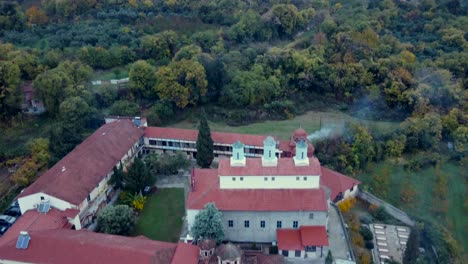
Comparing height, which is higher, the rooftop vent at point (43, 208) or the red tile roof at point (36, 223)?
the rooftop vent at point (43, 208)

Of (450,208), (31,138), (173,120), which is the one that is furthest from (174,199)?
(450,208)

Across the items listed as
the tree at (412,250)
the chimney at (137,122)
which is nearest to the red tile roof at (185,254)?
the tree at (412,250)

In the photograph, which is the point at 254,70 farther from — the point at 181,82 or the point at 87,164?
the point at 87,164

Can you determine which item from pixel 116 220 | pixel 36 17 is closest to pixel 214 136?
pixel 116 220

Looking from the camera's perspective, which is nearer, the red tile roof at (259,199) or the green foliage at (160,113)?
the red tile roof at (259,199)

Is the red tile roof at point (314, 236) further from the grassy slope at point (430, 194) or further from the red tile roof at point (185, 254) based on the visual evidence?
the grassy slope at point (430, 194)

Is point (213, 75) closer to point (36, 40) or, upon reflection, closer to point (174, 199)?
point (174, 199)
